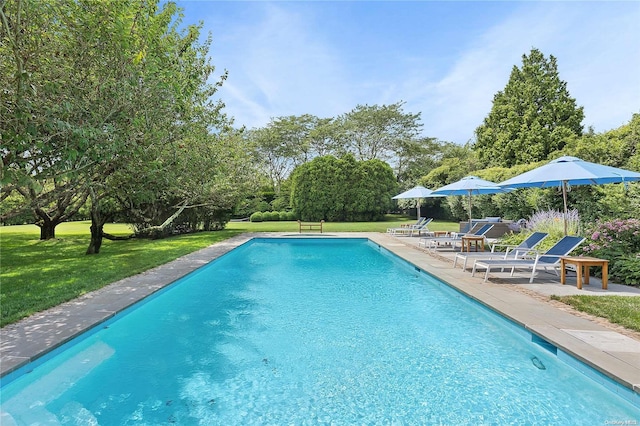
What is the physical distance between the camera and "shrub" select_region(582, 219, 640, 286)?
630cm

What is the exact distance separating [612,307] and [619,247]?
2821 mm

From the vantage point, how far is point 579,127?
2436cm

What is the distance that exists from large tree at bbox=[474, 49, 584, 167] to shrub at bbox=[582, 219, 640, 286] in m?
19.9

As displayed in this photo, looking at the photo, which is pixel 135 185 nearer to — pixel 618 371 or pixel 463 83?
pixel 618 371

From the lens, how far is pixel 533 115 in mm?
25062

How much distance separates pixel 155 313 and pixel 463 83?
16.6 m

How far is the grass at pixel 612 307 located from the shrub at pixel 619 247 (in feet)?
4.47

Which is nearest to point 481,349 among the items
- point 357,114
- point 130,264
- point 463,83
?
point 130,264

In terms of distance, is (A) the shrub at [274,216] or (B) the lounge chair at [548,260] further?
(A) the shrub at [274,216]

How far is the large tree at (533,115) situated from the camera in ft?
79.7

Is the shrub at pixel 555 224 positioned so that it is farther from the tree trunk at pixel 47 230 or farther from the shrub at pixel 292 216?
the shrub at pixel 292 216

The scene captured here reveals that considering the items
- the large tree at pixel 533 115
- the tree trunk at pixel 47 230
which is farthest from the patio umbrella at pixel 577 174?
the tree trunk at pixel 47 230

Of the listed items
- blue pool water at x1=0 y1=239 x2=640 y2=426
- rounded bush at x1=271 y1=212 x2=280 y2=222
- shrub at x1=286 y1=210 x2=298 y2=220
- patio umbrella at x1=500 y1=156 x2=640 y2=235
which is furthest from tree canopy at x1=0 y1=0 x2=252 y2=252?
→ rounded bush at x1=271 y1=212 x2=280 y2=222

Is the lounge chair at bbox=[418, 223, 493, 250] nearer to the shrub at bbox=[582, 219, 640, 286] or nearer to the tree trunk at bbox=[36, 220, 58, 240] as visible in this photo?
the shrub at bbox=[582, 219, 640, 286]
